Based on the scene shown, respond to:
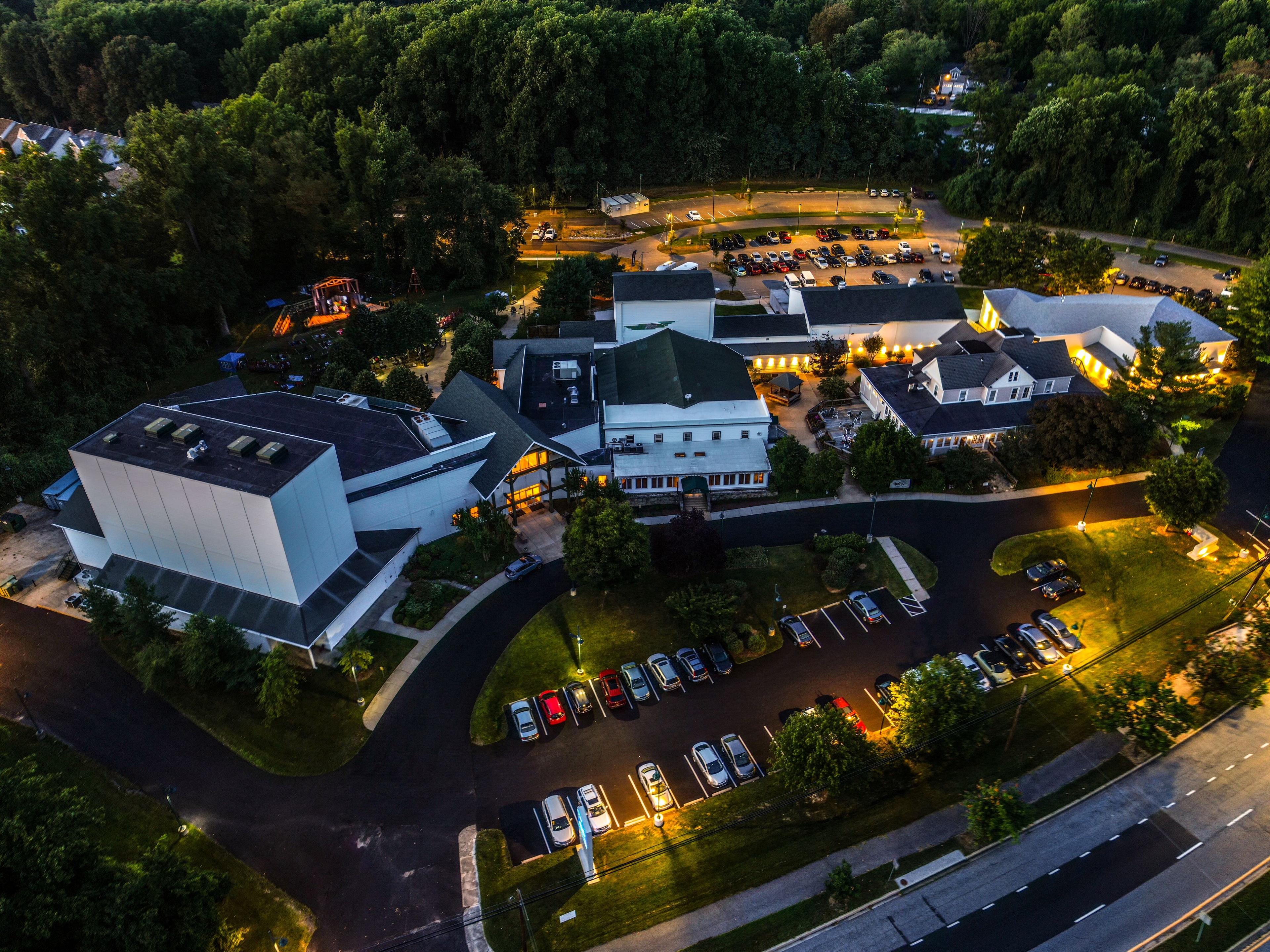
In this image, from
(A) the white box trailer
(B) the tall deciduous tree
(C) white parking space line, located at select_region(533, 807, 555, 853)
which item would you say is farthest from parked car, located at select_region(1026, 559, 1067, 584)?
(A) the white box trailer

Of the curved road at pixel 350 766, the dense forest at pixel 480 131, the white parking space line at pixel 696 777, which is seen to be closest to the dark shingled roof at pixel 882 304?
the curved road at pixel 350 766

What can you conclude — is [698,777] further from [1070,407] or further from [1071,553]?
[1070,407]

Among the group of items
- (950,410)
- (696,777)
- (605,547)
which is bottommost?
(696,777)

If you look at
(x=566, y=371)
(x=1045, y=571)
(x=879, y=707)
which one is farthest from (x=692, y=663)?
(x=566, y=371)

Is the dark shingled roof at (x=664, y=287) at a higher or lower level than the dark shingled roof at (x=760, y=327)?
higher

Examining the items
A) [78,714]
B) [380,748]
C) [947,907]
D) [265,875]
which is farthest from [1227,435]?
[78,714]

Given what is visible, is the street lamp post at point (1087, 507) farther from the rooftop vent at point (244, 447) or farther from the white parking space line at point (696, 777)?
the rooftop vent at point (244, 447)

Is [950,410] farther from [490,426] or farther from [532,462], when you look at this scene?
[490,426]
